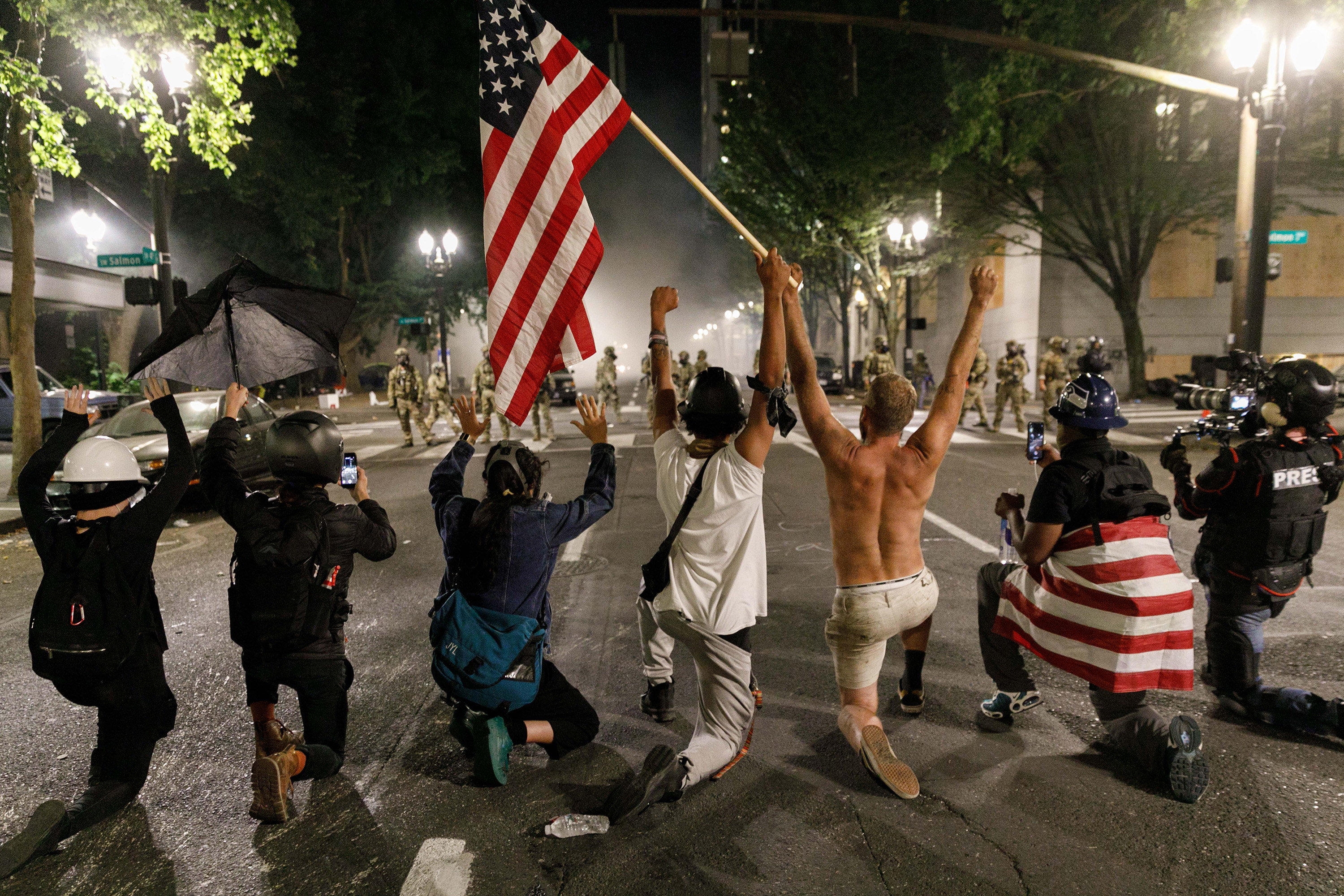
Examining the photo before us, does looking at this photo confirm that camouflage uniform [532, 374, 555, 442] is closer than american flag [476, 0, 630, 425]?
No

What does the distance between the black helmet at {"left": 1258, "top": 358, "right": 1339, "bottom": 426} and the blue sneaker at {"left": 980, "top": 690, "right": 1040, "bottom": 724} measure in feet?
5.77

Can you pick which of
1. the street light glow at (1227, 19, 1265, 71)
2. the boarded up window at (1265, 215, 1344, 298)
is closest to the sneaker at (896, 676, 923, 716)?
the street light glow at (1227, 19, 1265, 71)

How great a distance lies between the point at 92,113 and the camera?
21688mm

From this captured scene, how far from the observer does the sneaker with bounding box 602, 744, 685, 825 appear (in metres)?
2.85

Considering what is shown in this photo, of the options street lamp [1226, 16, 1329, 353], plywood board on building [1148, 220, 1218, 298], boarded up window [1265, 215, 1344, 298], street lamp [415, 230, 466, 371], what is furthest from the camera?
plywood board on building [1148, 220, 1218, 298]

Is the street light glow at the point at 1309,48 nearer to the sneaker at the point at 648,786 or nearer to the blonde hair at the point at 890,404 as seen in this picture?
the blonde hair at the point at 890,404

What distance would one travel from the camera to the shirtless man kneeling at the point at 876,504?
3.15m

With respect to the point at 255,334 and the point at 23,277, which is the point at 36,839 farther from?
the point at 23,277

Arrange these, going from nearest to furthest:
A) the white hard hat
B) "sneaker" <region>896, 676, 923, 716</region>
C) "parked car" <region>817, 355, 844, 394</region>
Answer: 1. the white hard hat
2. "sneaker" <region>896, 676, 923, 716</region>
3. "parked car" <region>817, 355, 844, 394</region>

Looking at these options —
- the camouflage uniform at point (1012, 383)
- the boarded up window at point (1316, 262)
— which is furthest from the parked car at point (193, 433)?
the boarded up window at point (1316, 262)

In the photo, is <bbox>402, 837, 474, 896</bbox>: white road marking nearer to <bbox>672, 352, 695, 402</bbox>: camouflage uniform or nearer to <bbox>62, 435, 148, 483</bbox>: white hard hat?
<bbox>62, 435, 148, 483</bbox>: white hard hat

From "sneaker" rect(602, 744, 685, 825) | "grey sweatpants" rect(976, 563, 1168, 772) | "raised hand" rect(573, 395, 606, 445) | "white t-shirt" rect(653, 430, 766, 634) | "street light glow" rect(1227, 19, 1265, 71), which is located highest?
"street light glow" rect(1227, 19, 1265, 71)

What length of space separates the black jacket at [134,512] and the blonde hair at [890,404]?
2667mm

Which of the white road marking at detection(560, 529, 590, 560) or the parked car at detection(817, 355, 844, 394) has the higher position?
the parked car at detection(817, 355, 844, 394)
